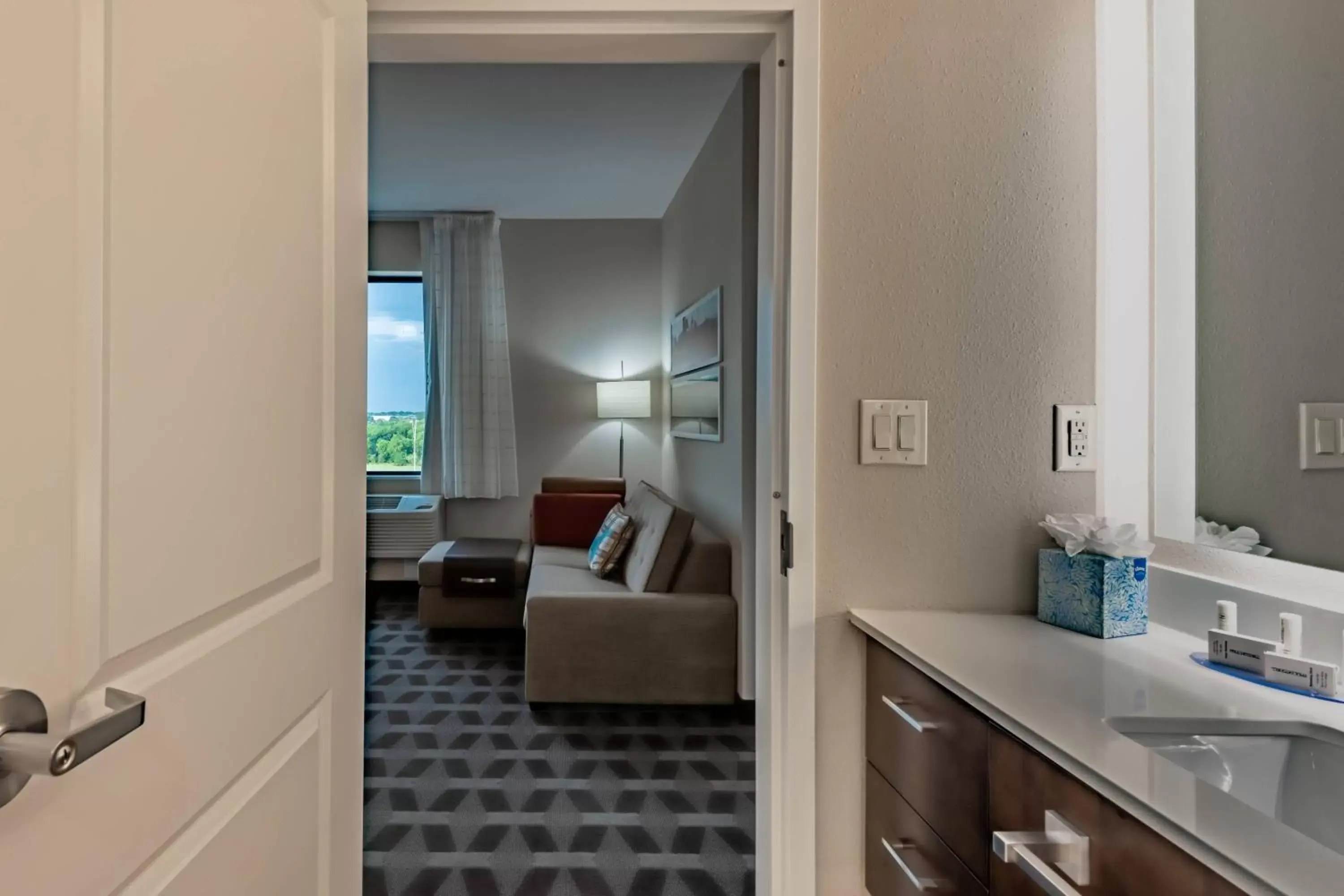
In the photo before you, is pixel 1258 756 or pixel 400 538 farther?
pixel 400 538

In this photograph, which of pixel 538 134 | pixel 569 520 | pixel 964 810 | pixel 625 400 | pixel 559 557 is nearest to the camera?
pixel 964 810

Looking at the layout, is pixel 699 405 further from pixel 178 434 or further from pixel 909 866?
pixel 178 434

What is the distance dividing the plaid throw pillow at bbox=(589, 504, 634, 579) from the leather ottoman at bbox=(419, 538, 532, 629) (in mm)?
552

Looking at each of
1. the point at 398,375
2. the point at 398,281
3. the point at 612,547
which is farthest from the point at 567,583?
the point at 398,281

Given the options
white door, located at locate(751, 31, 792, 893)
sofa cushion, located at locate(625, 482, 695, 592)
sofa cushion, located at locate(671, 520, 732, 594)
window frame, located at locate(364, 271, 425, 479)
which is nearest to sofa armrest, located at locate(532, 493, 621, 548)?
sofa cushion, located at locate(625, 482, 695, 592)

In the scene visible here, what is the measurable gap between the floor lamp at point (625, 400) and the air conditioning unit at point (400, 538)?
1.42 m

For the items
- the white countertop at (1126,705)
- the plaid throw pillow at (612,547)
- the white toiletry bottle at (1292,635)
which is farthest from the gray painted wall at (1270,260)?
the plaid throw pillow at (612,547)

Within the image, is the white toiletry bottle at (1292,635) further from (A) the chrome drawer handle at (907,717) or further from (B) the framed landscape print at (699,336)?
(B) the framed landscape print at (699,336)

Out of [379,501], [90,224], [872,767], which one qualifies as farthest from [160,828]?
[379,501]

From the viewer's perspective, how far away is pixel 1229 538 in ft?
3.84

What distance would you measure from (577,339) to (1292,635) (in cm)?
485

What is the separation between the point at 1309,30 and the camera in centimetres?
103

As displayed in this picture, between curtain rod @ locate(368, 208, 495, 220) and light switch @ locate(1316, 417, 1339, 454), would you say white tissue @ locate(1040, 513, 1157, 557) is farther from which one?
curtain rod @ locate(368, 208, 495, 220)

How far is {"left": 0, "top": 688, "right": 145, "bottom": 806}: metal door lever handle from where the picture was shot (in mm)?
469
